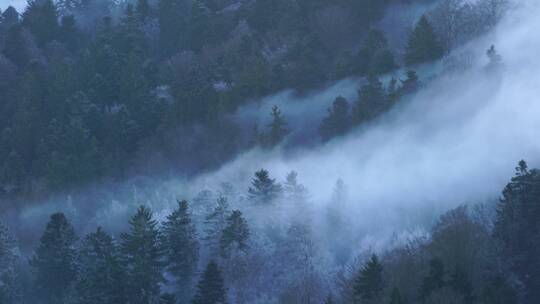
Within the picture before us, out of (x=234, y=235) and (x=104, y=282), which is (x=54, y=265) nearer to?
(x=104, y=282)

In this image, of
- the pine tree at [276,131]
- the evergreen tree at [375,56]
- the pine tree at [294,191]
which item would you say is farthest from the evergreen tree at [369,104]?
the pine tree at [294,191]

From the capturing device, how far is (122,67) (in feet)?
154

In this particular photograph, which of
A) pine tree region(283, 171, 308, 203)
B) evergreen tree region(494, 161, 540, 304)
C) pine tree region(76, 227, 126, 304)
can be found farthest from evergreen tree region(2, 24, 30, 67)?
evergreen tree region(494, 161, 540, 304)

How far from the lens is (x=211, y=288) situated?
30.1m

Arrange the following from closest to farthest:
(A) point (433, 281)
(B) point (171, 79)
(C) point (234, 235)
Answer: (A) point (433, 281) → (C) point (234, 235) → (B) point (171, 79)

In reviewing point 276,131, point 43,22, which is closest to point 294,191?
point 276,131

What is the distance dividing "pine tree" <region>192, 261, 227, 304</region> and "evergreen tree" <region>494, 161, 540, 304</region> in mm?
9442

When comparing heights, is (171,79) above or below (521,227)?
above

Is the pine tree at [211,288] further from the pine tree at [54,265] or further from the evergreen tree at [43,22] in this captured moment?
the evergreen tree at [43,22]

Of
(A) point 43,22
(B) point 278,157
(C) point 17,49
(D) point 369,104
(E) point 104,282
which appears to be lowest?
(E) point 104,282

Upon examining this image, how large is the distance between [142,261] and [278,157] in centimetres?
961

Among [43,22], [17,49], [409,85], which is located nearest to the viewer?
[409,85]

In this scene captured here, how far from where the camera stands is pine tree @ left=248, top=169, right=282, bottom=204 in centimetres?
3375

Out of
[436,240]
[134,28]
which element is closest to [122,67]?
[134,28]
